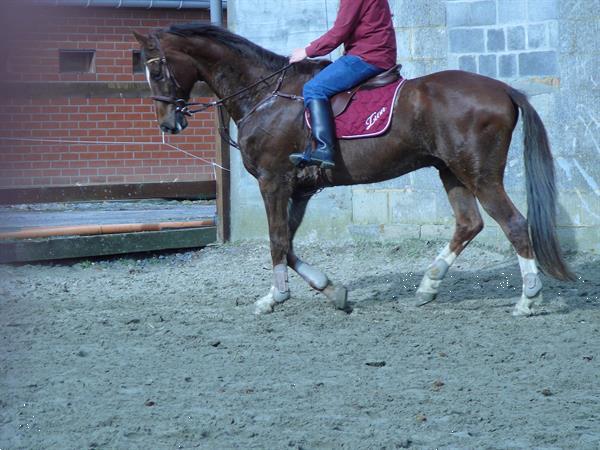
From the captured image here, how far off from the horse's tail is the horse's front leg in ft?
5.94

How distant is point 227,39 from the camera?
6.82 metres

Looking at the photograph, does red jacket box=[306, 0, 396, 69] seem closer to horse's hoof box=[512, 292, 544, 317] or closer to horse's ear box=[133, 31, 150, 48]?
horse's ear box=[133, 31, 150, 48]

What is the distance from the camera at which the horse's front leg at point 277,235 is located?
21.8 feet

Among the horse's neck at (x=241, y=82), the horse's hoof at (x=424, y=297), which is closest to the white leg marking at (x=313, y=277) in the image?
the horse's hoof at (x=424, y=297)

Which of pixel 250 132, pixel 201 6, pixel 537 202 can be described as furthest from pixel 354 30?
pixel 201 6

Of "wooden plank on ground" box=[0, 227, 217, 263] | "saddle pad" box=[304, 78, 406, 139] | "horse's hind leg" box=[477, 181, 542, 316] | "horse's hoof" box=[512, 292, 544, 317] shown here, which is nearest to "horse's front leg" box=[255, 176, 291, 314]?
"saddle pad" box=[304, 78, 406, 139]

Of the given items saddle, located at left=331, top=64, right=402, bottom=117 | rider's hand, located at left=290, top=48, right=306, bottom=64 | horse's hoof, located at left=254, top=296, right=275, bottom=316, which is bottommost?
horse's hoof, located at left=254, top=296, right=275, bottom=316

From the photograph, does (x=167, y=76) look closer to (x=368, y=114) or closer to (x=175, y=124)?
(x=175, y=124)

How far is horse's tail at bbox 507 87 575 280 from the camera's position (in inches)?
254

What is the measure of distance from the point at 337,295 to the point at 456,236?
105cm

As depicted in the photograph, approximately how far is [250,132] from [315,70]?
2.40 feet

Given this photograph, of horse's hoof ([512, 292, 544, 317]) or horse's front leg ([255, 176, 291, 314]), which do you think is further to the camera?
horse's front leg ([255, 176, 291, 314])

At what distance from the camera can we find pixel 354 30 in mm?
6496

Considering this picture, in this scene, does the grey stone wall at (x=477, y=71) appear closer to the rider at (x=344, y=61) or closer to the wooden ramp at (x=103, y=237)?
the wooden ramp at (x=103, y=237)
